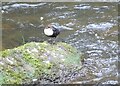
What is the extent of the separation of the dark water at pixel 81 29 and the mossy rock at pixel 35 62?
289 millimetres

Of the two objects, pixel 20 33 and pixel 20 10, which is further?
pixel 20 10

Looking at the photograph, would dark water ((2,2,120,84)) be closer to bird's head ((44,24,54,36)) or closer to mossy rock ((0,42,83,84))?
mossy rock ((0,42,83,84))

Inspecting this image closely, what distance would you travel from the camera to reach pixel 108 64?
575cm

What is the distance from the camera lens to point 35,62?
500cm

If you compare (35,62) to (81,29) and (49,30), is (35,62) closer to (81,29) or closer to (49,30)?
(49,30)

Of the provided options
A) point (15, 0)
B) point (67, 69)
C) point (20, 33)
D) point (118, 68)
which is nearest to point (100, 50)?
point (118, 68)

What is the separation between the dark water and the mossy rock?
0.95ft

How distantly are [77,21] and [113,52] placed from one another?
1.82 metres

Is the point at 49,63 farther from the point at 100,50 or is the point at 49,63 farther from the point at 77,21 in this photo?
Result: the point at 77,21

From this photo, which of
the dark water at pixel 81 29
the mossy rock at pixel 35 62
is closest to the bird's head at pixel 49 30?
the mossy rock at pixel 35 62

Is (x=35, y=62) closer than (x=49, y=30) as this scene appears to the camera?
Yes

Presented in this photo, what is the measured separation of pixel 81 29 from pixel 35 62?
2.59 m

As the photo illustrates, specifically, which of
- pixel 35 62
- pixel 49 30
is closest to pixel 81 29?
pixel 49 30

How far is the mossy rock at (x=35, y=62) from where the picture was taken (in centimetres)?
→ 468
